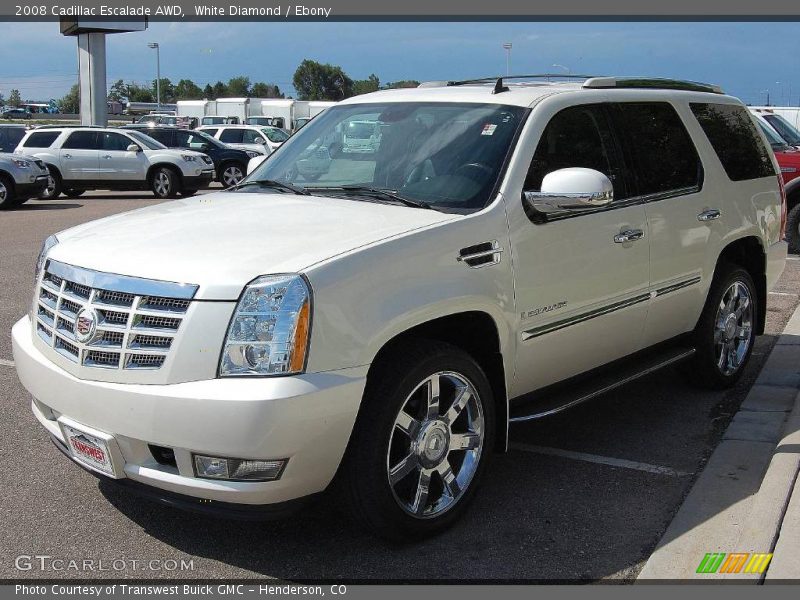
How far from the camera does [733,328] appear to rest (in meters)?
6.28

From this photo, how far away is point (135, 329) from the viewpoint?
356 cm

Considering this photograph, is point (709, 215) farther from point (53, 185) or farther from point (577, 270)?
point (53, 185)

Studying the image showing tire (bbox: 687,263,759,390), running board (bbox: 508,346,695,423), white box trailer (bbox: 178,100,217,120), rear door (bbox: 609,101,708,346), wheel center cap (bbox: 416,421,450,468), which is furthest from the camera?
white box trailer (bbox: 178,100,217,120)

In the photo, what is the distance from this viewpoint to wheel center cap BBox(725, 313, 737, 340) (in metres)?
6.21

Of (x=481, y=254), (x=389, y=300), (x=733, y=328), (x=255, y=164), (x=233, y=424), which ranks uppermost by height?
(x=255, y=164)

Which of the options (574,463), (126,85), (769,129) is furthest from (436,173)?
(126,85)

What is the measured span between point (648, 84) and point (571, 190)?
1.77 meters

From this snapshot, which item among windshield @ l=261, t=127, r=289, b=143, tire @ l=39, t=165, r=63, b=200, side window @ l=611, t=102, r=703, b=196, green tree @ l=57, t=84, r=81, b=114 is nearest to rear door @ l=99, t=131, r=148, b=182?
tire @ l=39, t=165, r=63, b=200

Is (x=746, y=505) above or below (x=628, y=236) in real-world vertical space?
below

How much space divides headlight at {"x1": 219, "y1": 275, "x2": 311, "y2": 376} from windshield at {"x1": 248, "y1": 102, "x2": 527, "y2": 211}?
114 cm

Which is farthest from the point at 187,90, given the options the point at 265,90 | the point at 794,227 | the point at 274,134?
the point at 794,227

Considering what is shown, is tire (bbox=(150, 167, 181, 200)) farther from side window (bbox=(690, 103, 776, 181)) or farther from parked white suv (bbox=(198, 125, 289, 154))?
side window (bbox=(690, 103, 776, 181))

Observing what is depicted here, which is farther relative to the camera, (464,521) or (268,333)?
(464,521)

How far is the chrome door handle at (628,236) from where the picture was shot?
492 cm
